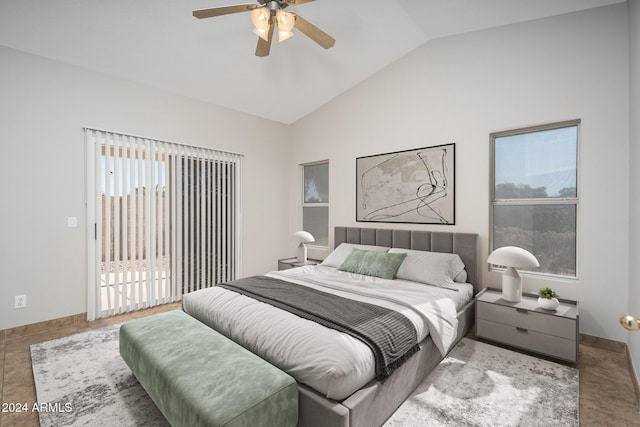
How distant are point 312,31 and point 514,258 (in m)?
2.59

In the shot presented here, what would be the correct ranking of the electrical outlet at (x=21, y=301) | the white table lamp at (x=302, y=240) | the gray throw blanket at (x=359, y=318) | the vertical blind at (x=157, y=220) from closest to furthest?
1. the gray throw blanket at (x=359, y=318)
2. the electrical outlet at (x=21, y=301)
3. the vertical blind at (x=157, y=220)
4. the white table lamp at (x=302, y=240)

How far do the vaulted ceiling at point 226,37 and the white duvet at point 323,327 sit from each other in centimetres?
255

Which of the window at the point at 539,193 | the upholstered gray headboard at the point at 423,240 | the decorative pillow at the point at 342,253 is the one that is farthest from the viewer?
the decorative pillow at the point at 342,253

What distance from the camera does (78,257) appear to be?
129 inches

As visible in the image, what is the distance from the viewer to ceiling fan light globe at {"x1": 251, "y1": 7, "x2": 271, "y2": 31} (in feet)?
6.93

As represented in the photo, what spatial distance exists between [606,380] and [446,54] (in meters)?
3.40

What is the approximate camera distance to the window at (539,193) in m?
2.84

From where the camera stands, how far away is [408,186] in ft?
12.5

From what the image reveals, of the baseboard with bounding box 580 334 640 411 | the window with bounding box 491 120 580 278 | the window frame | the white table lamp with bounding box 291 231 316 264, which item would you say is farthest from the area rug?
the window frame

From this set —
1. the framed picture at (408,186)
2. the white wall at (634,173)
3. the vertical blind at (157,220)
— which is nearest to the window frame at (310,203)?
the framed picture at (408,186)

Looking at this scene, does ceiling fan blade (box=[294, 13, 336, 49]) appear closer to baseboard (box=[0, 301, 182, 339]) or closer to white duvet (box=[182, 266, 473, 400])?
white duvet (box=[182, 266, 473, 400])

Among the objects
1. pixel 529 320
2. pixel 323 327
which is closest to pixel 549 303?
pixel 529 320

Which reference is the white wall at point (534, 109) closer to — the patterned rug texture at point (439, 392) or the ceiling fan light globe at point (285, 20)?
the patterned rug texture at point (439, 392)

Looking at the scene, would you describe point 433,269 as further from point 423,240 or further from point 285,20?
point 285,20
